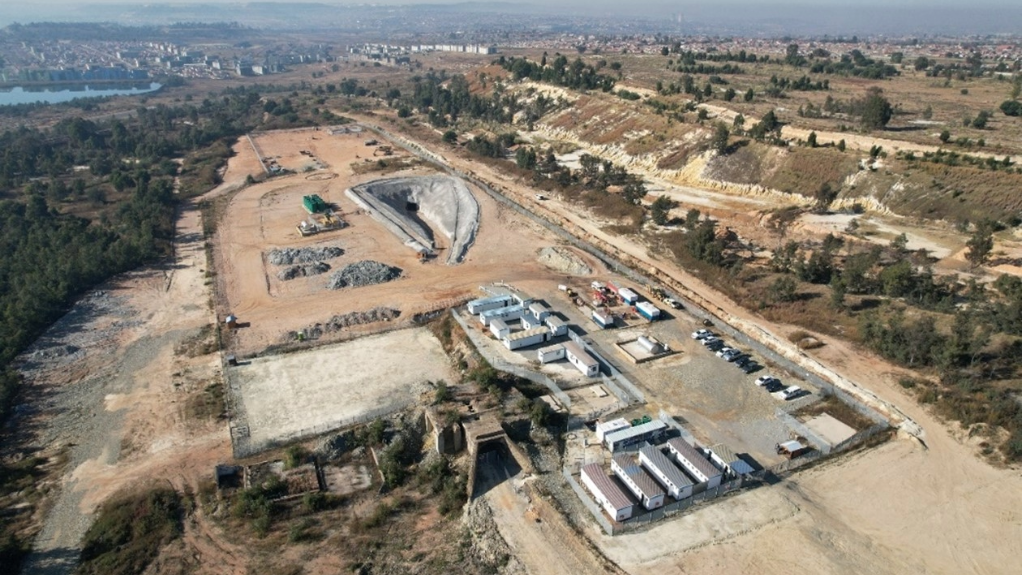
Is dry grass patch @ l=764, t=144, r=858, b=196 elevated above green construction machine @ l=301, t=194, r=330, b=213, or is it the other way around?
dry grass patch @ l=764, t=144, r=858, b=196

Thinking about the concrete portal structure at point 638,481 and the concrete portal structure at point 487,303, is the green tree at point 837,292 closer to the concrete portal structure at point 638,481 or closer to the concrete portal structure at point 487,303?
the concrete portal structure at point 638,481

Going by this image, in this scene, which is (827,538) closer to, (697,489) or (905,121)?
(697,489)

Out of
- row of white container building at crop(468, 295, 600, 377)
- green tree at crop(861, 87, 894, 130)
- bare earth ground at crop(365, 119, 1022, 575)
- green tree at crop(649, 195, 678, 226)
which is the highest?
green tree at crop(861, 87, 894, 130)

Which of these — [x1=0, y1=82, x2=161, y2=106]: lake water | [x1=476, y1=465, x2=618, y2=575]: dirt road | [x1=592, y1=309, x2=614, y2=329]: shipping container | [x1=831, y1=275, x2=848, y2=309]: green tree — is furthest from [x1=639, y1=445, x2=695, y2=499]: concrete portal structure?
[x1=0, y1=82, x2=161, y2=106]: lake water

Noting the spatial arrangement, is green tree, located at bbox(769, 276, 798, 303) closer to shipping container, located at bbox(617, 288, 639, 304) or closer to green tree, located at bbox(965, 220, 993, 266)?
shipping container, located at bbox(617, 288, 639, 304)

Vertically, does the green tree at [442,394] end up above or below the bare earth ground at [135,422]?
above

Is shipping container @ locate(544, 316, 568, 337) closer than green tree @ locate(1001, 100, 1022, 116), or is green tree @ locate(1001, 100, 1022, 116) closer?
shipping container @ locate(544, 316, 568, 337)

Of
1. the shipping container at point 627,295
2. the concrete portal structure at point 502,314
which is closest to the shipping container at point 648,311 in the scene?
the shipping container at point 627,295

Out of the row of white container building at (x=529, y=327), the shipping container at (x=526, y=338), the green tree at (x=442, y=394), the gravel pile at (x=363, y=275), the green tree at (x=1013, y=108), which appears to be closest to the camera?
the green tree at (x=442, y=394)
